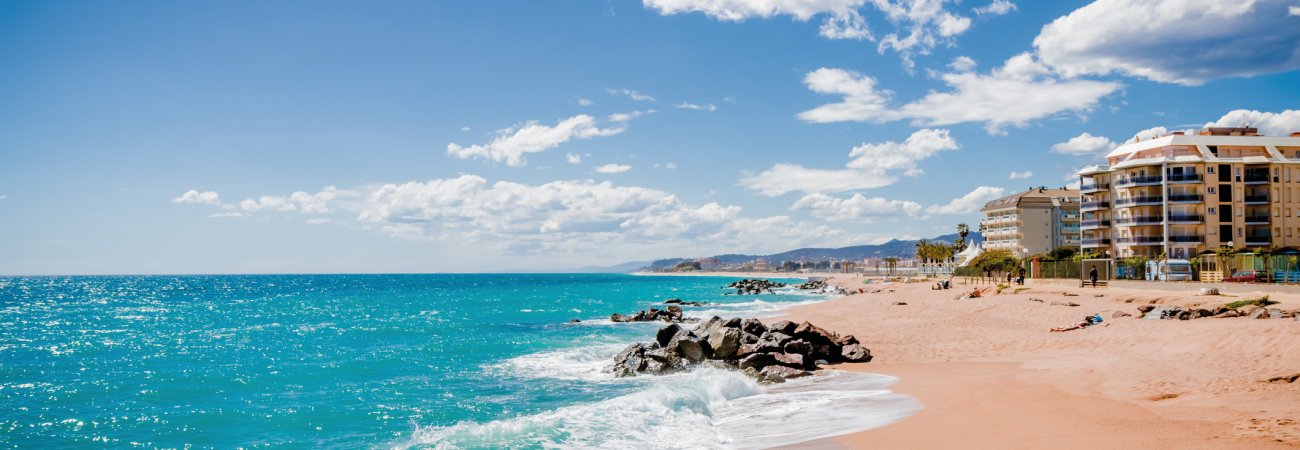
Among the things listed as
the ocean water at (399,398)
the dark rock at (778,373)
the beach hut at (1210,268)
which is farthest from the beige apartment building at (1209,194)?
the dark rock at (778,373)

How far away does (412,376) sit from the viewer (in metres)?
27.3

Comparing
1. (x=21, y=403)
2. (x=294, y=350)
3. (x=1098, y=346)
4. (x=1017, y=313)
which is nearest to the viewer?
(x=21, y=403)

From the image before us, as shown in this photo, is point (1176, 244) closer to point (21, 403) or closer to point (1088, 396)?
point (1088, 396)

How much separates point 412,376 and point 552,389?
6535 mm

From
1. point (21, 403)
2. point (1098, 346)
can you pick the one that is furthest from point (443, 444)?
point (1098, 346)

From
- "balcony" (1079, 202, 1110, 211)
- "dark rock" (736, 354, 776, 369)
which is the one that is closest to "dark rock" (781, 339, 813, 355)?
"dark rock" (736, 354, 776, 369)

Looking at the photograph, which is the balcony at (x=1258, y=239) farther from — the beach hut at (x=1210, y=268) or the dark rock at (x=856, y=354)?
the dark rock at (x=856, y=354)

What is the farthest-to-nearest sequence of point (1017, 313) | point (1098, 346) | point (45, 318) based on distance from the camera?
point (45, 318) → point (1017, 313) → point (1098, 346)

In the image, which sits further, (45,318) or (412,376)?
(45,318)

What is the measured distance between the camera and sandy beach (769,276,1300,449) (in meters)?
13.0

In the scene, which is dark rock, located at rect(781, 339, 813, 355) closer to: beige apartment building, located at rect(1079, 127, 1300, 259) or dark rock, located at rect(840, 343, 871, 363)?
dark rock, located at rect(840, 343, 871, 363)

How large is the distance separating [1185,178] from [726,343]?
215 feet

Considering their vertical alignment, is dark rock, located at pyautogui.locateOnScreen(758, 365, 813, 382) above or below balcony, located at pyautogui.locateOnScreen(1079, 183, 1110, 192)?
below

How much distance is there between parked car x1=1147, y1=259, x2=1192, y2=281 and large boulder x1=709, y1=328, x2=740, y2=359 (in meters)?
44.2
